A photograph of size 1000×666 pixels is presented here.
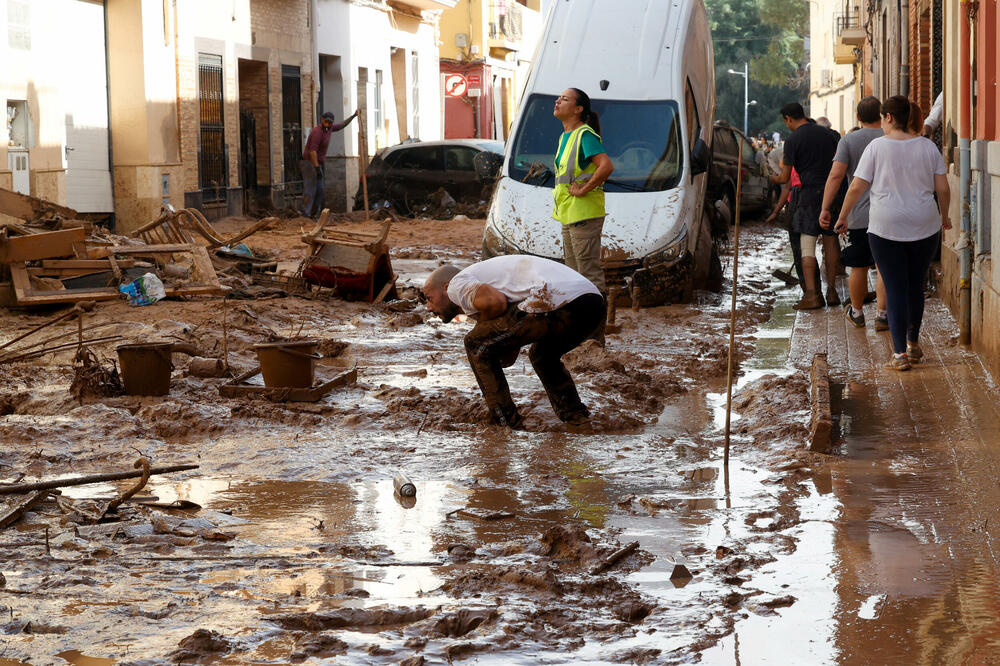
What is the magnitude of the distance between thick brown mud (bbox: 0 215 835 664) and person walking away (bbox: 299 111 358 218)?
1603cm

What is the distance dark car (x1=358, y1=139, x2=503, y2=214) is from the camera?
26.3 metres

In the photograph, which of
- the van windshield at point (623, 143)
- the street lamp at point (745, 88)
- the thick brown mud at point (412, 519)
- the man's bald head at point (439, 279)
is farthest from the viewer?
the street lamp at point (745, 88)

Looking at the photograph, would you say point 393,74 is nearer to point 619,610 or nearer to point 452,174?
point 452,174

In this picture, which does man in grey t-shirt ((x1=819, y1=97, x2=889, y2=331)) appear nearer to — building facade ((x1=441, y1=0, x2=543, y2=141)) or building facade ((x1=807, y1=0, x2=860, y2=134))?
building facade ((x1=807, y1=0, x2=860, y2=134))

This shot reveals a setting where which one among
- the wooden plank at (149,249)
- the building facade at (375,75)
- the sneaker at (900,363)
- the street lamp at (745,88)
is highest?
the street lamp at (745,88)

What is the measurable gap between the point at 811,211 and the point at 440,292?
5.61m

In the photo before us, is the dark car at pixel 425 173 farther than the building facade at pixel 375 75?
No

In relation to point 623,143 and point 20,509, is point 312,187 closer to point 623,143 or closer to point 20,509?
point 623,143

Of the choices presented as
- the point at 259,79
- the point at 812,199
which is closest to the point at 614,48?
the point at 812,199

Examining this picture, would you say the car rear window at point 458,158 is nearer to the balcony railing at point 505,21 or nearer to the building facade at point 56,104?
the building facade at point 56,104

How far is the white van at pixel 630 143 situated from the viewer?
1216 centimetres

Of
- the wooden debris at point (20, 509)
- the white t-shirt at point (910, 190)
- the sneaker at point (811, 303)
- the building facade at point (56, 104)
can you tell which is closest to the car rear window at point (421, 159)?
the building facade at point (56, 104)

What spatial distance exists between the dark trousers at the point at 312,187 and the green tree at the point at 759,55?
45.1m

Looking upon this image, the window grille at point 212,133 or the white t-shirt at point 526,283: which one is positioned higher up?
the window grille at point 212,133
